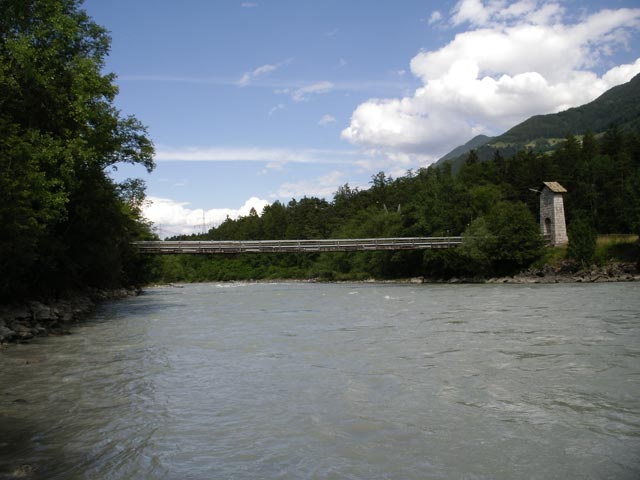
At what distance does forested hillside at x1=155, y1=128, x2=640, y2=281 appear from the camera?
56000 mm

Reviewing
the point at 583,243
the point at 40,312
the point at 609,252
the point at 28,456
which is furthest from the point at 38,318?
the point at 609,252

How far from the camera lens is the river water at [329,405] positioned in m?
5.75

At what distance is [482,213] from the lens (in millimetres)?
66000

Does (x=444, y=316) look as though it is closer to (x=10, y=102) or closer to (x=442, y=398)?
(x=442, y=398)

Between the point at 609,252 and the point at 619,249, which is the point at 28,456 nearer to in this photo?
the point at 609,252

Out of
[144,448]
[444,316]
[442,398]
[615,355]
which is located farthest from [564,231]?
[144,448]

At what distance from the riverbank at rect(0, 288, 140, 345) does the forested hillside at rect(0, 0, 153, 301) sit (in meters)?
0.64

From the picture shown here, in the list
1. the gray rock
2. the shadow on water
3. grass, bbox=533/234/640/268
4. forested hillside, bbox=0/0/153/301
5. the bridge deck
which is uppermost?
forested hillside, bbox=0/0/153/301

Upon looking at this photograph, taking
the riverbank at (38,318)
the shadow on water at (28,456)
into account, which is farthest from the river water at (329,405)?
the riverbank at (38,318)

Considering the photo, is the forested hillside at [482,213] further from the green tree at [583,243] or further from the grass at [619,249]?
the grass at [619,249]

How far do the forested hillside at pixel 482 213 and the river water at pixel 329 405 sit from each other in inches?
1656

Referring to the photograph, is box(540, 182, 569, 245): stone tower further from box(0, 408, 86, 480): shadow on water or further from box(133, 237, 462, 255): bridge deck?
box(0, 408, 86, 480): shadow on water

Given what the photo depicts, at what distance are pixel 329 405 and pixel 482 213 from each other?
6175 centimetres

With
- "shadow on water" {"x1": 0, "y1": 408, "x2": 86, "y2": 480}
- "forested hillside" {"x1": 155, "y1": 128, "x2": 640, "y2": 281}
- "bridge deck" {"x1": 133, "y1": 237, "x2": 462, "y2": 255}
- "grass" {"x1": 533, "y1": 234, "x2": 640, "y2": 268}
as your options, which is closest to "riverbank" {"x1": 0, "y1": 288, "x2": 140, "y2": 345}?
"shadow on water" {"x1": 0, "y1": 408, "x2": 86, "y2": 480}
